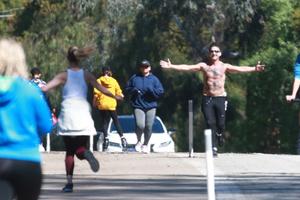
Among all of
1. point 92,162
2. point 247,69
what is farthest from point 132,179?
point 247,69

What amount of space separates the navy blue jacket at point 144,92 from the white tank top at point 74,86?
27.5 feet

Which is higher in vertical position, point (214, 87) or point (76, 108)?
point (76, 108)

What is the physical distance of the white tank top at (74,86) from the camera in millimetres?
13758

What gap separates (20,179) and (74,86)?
6.79 m

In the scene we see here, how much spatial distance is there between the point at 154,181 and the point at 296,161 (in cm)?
448

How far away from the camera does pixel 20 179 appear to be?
23.0 feet

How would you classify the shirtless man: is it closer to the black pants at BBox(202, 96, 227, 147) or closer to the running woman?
the black pants at BBox(202, 96, 227, 147)

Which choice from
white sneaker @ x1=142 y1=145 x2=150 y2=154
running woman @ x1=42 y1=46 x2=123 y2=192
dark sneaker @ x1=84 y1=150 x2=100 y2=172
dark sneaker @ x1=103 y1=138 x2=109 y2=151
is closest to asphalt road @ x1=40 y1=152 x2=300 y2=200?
dark sneaker @ x1=84 y1=150 x2=100 y2=172

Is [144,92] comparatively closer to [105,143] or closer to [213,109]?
[213,109]

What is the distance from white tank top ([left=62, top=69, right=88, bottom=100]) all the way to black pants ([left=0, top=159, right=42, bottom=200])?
6.64 m

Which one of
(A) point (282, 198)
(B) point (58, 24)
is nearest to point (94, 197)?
(A) point (282, 198)

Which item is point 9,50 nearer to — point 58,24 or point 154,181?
point 154,181

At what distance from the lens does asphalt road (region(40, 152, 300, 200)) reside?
535 inches

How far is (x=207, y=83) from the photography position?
63.8 ft
